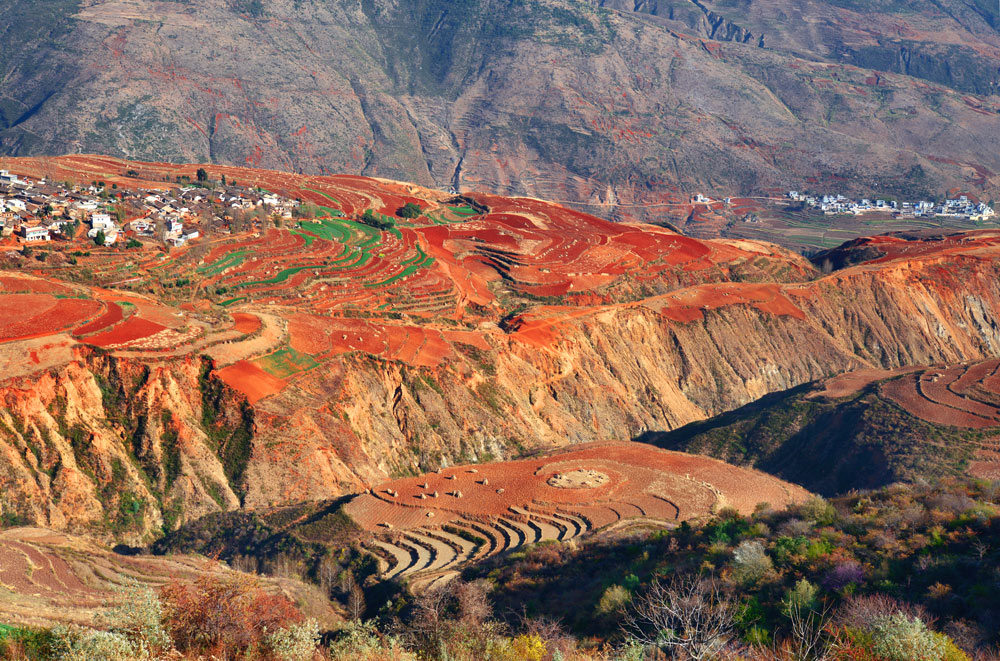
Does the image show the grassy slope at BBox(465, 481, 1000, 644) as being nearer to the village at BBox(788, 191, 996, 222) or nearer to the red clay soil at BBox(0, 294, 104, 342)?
the red clay soil at BBox(0, 294, 104, 342)

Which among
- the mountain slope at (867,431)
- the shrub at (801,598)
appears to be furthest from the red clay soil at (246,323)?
the shrub at (801,598)

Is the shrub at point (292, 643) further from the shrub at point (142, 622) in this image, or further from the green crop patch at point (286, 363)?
the green crop patch at point (286, 363)

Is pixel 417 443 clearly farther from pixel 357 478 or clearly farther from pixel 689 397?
pixel 689 397

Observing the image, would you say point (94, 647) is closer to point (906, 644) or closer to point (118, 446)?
point (906, 644)

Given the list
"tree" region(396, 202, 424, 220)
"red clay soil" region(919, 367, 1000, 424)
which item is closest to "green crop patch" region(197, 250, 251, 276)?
"tree" region(396, 202, 424, 220)

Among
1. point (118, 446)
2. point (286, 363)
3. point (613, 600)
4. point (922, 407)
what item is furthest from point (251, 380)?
point (922, 407)

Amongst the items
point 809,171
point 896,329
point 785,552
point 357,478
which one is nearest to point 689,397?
point 896,329

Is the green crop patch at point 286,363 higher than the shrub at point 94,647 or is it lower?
lower
